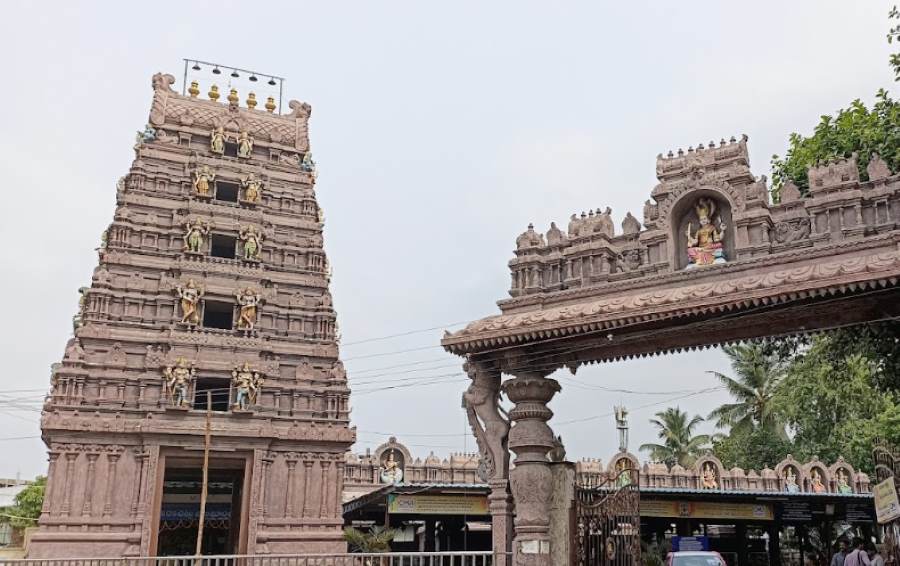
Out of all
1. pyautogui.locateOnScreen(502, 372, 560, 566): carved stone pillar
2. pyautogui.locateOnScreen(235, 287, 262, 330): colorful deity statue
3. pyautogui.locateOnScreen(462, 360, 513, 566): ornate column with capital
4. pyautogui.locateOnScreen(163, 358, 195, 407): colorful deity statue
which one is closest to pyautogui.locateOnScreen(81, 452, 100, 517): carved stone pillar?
pyautogui.locateOnScreen(163, 358, 195, 407): colorful deity statue

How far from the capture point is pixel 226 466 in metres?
25.6

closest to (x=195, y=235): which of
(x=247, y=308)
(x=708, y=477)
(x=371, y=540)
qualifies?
(x=247, y=308)

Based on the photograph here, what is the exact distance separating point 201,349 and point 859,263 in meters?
20.8

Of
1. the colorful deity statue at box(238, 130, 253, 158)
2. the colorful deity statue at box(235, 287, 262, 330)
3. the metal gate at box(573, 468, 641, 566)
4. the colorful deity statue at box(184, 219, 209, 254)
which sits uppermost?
the colorful deity statue at box(238, 130, 253, 158)

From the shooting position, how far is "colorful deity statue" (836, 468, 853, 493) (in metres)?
29.0

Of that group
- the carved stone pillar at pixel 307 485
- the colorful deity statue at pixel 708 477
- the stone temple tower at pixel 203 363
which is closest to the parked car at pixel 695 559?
the stone temple tower at pixel 203 363

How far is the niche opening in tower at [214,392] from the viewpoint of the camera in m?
25.3

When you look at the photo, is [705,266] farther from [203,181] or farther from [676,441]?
[676,441]

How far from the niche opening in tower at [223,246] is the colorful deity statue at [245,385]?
5.05 m

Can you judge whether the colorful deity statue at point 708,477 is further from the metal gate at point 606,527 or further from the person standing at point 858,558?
the metal gate at point 606,527

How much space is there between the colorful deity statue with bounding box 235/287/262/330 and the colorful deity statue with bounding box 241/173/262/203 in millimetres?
3809

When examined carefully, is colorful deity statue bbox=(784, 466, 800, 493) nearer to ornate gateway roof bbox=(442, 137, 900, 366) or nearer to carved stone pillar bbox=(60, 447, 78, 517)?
ornate gateway roof bbox=(442, 137, 900, 366)

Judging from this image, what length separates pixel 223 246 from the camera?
2864 centimetres

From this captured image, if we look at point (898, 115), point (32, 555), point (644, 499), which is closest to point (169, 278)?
point (32, 555)
